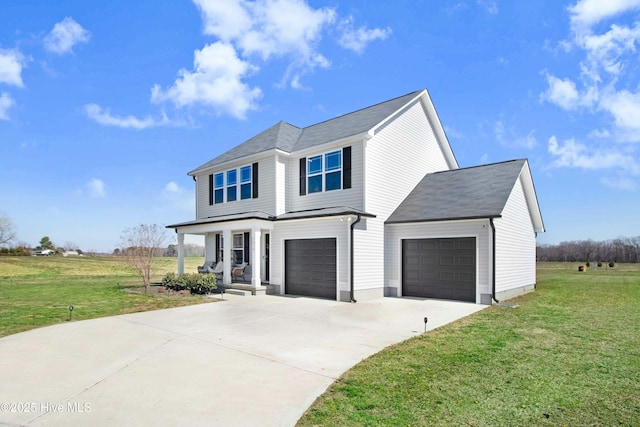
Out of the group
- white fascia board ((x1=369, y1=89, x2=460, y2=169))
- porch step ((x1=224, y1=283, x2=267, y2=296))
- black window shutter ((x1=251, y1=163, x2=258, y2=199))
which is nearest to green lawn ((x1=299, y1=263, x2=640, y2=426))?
porch step ((x1=224, y1=283, x2=267, y2=296))

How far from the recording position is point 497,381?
4.82m

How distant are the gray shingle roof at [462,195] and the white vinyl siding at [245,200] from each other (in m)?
5.54

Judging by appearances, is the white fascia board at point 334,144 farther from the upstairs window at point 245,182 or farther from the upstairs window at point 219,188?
the upstairs window at point 219,188

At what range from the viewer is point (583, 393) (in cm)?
441

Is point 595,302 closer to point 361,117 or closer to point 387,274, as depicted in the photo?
point 387,274

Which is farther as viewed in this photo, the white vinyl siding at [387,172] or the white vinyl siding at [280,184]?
the white vinyl siding at [280,184]

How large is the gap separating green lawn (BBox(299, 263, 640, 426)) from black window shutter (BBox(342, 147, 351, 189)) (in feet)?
24.4

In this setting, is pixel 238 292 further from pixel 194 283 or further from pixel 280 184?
pixel 280 184

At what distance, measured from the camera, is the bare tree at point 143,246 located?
1670 cm

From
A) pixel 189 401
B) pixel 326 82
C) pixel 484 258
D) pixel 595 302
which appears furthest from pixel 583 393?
pixel 326 82

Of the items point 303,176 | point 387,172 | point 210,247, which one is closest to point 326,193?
point 303,176

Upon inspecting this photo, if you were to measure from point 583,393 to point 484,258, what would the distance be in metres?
8.36

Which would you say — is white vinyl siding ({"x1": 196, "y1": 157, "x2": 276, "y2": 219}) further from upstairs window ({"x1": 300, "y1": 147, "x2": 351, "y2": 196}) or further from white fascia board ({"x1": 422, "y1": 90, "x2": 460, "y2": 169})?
white fascia board ({"x1": 422, "y1": 90, "x2": 460, "y2": 169})

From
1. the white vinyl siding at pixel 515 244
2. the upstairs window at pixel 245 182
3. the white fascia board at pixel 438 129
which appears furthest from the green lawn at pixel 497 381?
the white fascia board at pixel 438 129
